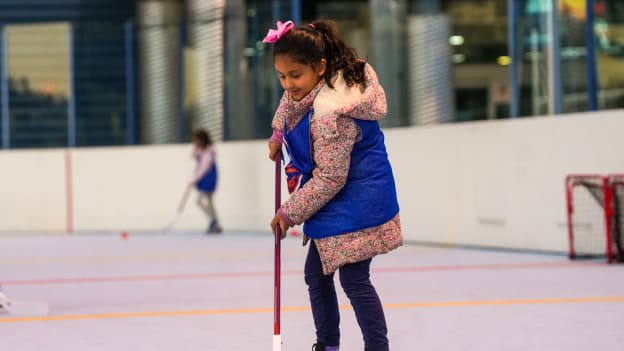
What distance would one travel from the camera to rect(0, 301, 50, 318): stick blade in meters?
6.35

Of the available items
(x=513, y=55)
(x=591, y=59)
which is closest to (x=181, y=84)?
(x=513, y=55)

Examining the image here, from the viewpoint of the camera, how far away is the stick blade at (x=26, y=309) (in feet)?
20.8

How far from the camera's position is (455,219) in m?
11.1

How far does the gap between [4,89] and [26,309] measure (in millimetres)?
11372

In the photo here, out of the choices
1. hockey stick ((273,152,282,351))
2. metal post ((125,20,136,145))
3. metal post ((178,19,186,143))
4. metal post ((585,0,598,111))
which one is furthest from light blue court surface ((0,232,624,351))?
metal post ((125,20,136,145))

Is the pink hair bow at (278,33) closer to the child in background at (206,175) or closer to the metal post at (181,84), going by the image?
the child in background at (206,175)

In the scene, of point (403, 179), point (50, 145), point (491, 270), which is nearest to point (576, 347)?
point (491, 270)

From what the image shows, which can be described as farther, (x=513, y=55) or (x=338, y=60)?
(x=513, y=55)

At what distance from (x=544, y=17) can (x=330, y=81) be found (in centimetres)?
710

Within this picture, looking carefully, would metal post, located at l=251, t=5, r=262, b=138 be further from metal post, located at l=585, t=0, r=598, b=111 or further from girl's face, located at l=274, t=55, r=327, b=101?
girl's face, located at l=274, t=55, r=327, b=101

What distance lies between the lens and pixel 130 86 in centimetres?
1758

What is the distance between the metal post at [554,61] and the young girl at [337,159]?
21.6 ft

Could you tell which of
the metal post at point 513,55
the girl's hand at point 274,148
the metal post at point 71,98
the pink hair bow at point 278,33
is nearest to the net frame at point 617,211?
the metal post at point 513,55

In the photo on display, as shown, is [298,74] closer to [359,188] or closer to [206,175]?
[359,188]
